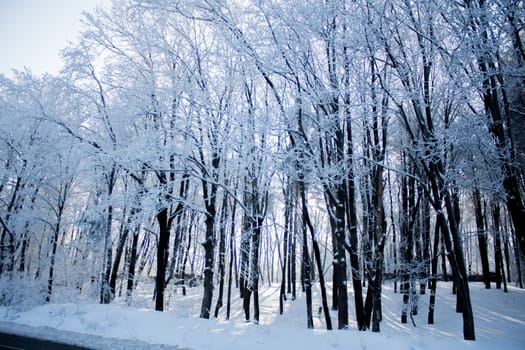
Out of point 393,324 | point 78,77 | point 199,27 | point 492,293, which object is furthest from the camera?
point 492,293

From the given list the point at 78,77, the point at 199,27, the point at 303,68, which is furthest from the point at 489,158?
the point at 78,77

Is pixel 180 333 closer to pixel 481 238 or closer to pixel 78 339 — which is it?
pixel 78 339

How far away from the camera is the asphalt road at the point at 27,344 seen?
286 inches

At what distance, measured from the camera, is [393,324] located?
18.3 m

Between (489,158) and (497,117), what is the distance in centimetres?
121

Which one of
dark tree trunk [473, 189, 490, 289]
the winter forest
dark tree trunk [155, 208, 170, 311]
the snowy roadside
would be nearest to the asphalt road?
the snowy roadside

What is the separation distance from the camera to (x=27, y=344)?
25.3 feet

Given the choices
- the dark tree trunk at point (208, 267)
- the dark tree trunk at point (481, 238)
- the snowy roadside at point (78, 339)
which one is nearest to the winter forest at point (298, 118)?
the dark tree trunk at point (208, 267)

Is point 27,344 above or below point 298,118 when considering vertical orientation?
below

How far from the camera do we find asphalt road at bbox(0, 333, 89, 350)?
727 cm

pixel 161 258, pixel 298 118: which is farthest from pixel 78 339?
pixel 298 118

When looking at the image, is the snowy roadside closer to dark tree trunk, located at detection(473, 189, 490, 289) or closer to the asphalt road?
the asphalt road

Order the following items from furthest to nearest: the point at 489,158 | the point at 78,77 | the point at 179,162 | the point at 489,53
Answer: the point at 78,77 < the point at 179,162 < the point at 489,158 < the point at 489,53

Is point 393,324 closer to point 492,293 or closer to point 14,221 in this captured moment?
point 492,293
